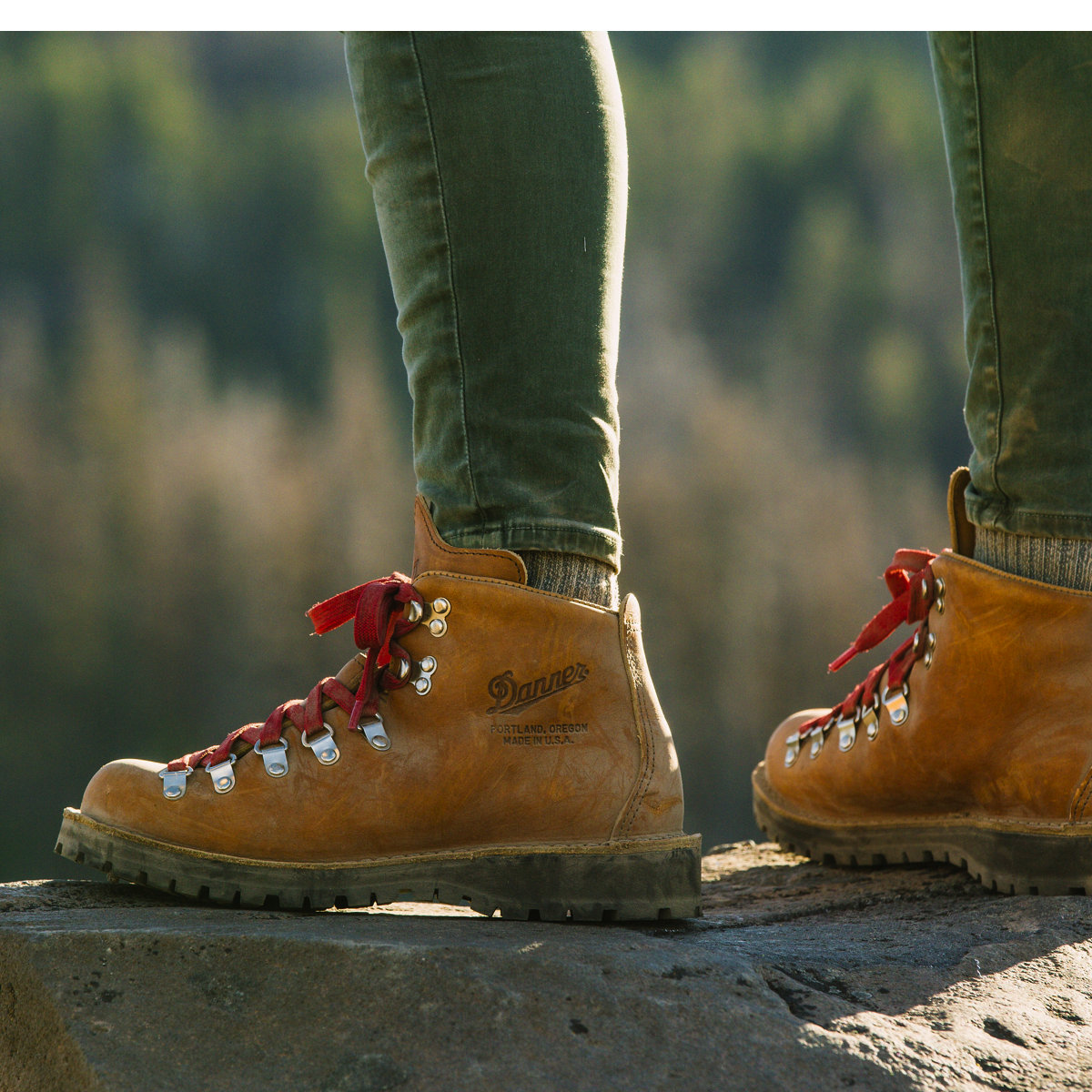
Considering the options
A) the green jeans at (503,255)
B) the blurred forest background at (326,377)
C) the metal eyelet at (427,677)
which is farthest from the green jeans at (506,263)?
the blurred forest background at (326,377)

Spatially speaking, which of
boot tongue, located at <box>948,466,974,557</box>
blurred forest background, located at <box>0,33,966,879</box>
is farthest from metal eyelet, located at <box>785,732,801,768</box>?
blurred forest background, located at <box>0,33,966,879</box>

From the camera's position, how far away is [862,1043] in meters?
0.83

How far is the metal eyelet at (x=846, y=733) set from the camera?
1388 mm

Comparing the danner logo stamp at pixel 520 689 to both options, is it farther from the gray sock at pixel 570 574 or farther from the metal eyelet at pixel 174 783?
the metal eyelet at pixel 174 783

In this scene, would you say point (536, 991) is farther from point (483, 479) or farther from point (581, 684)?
point (483, 479)

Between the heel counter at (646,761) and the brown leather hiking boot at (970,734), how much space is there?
1.10 feet

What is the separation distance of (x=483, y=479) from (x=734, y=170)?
44.9 ft

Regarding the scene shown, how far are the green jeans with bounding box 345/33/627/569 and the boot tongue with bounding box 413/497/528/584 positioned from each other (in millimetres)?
15

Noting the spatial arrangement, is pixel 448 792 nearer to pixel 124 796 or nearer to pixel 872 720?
pixel 124 796

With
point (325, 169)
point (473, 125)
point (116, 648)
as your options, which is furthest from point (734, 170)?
point (473, 125)

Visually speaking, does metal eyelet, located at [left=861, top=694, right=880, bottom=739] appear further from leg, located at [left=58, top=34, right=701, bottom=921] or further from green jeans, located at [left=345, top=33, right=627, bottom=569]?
green jeans, located at [left=345, top=33, right=627, bottom=569]

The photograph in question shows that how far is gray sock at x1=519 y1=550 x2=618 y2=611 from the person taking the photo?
1085mm

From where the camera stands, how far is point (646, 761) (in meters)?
1.10

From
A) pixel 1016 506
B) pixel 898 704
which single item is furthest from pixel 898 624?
pixel 1016 506
